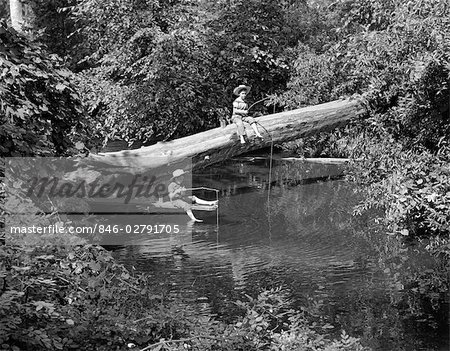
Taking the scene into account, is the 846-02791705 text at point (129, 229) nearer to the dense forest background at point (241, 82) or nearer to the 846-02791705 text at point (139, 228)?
the 846-02791705 text at point (139, 228)

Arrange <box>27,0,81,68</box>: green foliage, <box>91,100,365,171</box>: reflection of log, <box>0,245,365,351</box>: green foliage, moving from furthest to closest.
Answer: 1. <box>27,0,81,68</box>: green foliage
2. <box>91,100,365,171</box>: reflection of log
3. <box>0,245,365,351</box>: green foliage

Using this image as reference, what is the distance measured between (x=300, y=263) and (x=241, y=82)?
11.0 m

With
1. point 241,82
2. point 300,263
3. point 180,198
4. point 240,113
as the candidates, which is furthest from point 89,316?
point 241,82

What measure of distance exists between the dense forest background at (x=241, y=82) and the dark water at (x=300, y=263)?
0.49 meters

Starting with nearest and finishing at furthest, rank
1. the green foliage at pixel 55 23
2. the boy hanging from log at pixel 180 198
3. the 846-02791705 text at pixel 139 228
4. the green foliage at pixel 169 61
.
A: the 846-02791705 text at pixel 139 228
the boy hanging from log at pixel 180 198
the green foliage at pixel 169 61
the green foliage at pixel 55 23

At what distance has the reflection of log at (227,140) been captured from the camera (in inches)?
383

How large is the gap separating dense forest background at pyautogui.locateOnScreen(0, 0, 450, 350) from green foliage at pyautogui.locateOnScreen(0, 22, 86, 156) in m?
0.01

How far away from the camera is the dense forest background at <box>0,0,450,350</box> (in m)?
5.91

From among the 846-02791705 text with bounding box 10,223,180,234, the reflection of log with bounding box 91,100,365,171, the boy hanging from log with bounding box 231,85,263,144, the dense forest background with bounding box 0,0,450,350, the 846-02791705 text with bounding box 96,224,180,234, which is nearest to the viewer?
the dense forest background with bounding box 0,0,450,350

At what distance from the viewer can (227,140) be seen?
36.1 feet

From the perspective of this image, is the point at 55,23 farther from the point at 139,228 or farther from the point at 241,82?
the point at 139,228

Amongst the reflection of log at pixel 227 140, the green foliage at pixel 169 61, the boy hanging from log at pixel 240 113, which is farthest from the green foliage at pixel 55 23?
the boy hanging from log at pixel 240 113

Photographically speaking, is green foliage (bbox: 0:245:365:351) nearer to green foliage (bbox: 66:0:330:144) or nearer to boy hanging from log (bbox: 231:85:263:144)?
boy hanging from log (bbox: 231:85:263:144)

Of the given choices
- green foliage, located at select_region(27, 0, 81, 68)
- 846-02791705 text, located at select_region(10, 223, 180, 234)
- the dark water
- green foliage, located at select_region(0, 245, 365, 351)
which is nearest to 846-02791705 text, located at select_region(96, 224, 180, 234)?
846-02791705 text, located at select_region(10, 223, 180, 234)
